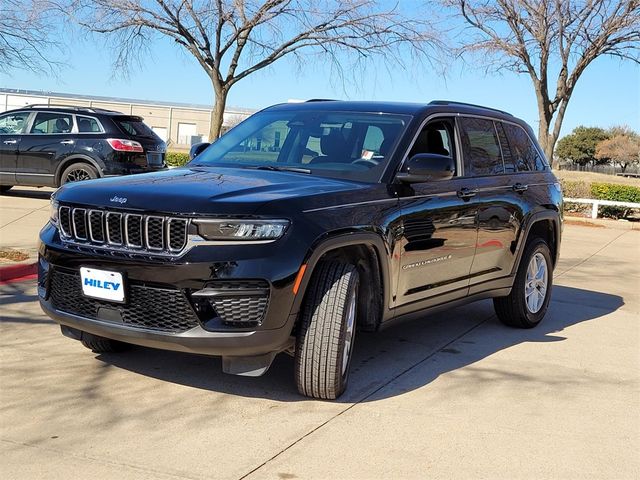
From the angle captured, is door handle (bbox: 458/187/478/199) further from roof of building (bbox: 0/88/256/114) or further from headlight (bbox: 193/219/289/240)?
roof of building (bbox: 0/88/256/114)

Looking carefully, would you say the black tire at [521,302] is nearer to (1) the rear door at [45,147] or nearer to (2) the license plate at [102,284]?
(2) the license plate at [102,284]

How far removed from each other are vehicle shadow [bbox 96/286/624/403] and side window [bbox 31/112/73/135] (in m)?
8.73

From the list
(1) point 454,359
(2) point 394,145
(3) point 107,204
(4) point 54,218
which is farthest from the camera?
(1) point 454,359

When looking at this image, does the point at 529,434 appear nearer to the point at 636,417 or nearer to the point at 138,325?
the point at 636,417

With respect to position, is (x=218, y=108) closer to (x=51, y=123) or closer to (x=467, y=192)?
(x=51, y=123)

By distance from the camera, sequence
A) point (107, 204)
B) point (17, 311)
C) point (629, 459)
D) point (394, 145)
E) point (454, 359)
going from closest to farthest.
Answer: point (629, 459), point (107, 204), point (394, 145), point (454, 359), point (17, 311)

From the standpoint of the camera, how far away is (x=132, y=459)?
370 centimetres

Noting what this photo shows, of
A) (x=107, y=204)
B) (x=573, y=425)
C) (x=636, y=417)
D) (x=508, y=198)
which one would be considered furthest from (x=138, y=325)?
(x=508, y=198)

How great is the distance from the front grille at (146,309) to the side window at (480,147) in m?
2.70

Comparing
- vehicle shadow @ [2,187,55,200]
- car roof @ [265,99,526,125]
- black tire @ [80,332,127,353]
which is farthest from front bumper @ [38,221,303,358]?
vehicle shadow @ [2,187,55,200]

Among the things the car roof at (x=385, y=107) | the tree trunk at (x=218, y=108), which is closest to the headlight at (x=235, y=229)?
the car roof at (x=385, y=107)

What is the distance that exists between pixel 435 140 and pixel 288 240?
204 centimetres

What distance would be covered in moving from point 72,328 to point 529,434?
264cm

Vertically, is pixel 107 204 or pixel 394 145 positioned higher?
pixel 394 145
